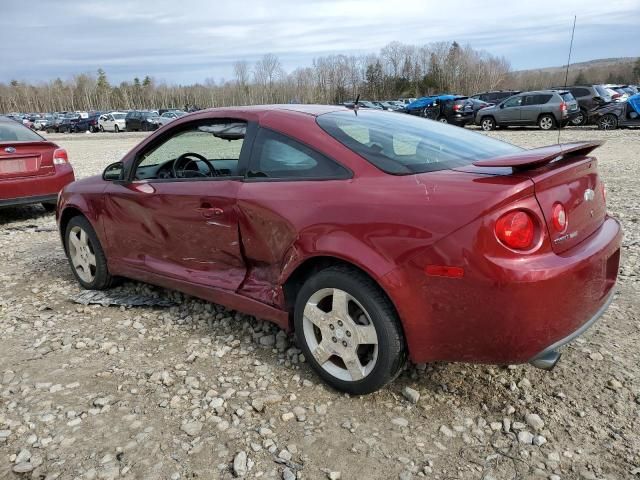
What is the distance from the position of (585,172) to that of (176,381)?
A: 2.45 meters

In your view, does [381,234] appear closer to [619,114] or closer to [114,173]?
[114,173]

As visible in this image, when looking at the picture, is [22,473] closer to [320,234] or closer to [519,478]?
[320,234]

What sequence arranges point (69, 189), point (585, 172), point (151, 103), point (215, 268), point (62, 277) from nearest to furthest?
1. point (585, 172)
2. point (215, 268)
3. point (69, 189)
4. point (62, 277)
5. point (151, 103)

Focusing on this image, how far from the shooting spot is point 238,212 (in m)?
3.11

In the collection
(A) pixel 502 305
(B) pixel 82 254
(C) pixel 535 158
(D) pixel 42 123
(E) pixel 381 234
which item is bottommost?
(D) pixel 42 123

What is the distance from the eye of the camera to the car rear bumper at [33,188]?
7012 mm

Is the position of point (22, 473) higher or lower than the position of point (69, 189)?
lower

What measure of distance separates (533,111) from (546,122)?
677 mm

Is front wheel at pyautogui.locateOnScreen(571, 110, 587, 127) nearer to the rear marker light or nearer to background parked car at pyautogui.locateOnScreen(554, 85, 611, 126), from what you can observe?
background parked car at pyautogui.locateOnScreen(554, 85, 611, 126)

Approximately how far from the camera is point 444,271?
7.55ft

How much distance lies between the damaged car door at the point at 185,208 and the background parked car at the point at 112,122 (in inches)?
1616

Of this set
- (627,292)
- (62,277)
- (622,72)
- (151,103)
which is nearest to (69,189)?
(62,277)

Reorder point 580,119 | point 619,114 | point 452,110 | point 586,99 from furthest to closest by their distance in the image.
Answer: point 452,110 → point 580,119 → point 586,99 → point 619,114

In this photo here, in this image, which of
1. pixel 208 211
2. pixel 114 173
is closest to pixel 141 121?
pixel 114 173
